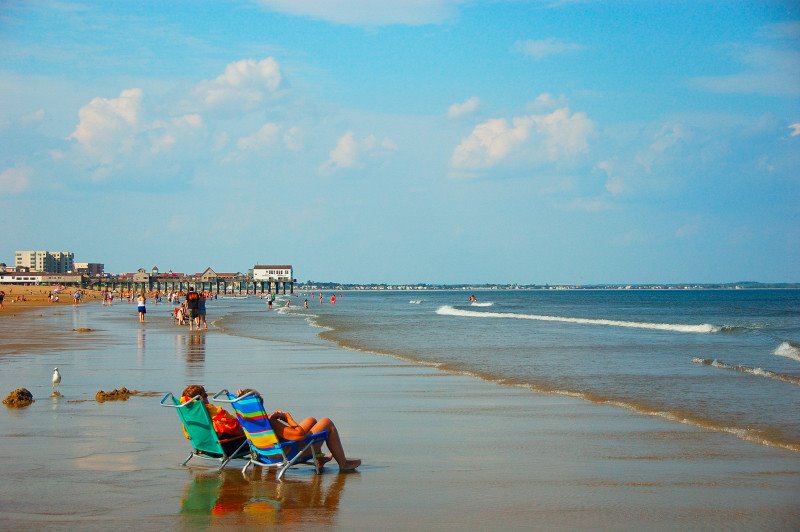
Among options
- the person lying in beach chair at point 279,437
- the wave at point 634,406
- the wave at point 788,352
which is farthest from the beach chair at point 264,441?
the wave at point 788,352

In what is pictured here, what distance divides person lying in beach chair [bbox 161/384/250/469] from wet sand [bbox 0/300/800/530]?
8.0 inches

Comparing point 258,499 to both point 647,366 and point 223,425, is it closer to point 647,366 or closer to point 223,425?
point 223,425

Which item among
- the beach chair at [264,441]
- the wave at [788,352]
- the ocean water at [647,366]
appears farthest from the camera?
the wave at [788,352]

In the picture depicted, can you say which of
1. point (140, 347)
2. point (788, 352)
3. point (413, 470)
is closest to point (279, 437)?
point (413, 470)

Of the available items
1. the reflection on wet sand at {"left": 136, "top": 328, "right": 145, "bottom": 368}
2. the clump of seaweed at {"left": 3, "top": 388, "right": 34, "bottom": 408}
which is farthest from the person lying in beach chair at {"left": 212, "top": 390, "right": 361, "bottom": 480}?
the reflection on wet sand at {"left": 136, "top": 328, "right": 145, "bottom": 368}

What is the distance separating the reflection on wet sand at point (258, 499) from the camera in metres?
6.77

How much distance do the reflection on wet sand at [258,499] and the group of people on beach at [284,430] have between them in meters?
0.21

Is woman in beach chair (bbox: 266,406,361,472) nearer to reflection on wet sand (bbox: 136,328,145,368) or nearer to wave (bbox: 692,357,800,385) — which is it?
reflection on wet sand (bbox: 136,328,145,368)

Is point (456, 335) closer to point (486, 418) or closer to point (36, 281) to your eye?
point (486, 418)

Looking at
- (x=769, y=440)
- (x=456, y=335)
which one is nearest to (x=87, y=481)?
(x=769, y=440)

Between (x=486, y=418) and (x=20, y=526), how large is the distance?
22.5 ft

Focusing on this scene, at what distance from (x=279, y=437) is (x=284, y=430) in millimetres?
83

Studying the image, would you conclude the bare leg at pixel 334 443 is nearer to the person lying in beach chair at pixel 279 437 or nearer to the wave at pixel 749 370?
the person lying in beach chair at pixel 279 437

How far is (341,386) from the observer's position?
1541cm
